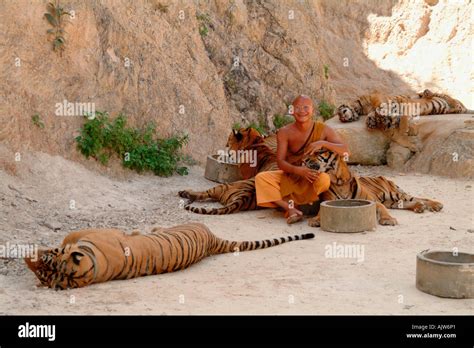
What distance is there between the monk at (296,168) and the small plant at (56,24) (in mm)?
3234

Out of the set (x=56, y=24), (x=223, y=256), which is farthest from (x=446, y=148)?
(x=56, y=24)

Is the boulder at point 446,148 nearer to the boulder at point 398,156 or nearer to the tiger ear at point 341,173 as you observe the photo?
the boulder at point 398,156

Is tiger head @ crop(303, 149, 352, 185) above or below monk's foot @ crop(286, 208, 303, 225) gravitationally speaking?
above

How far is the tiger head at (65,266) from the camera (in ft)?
15.0

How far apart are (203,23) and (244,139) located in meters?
3.98

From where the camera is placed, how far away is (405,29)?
18703mm

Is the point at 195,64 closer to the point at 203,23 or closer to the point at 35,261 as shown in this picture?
the point at 203,23

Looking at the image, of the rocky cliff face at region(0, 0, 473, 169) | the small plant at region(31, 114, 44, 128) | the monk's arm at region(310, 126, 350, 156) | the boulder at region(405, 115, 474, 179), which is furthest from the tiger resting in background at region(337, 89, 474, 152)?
the small plant at region(31, 114, 44, 128)

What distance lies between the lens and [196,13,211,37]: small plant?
12211mm

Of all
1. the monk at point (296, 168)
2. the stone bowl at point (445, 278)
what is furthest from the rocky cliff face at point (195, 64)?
the stone bowl at point (445, 278)

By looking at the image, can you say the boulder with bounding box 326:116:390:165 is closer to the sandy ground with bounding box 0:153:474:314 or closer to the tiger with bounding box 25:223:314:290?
the sandy ground with bounding box 0:153:474:314

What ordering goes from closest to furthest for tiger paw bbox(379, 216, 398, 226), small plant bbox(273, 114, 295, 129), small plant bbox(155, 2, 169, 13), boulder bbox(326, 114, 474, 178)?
tiger paw bbox(379, 216, 398, 226) → boulder bbox(326, 114, 474, 178) → small plant bbox(155, 2, 169, 13) → small plant bbox(273, 114, 295, 129)

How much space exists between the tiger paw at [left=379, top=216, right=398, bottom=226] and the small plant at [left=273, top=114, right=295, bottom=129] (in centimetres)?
585

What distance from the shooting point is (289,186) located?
739cm
